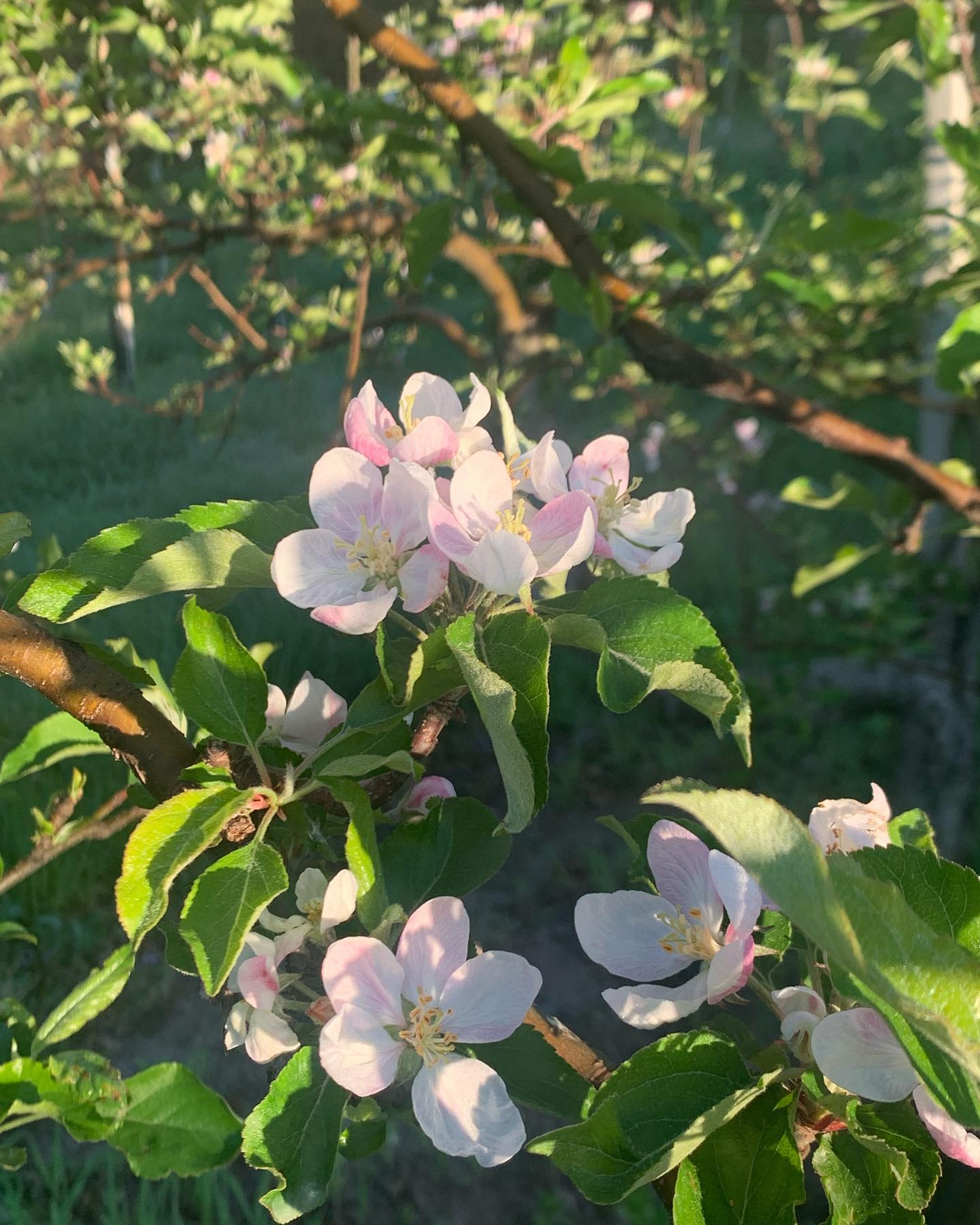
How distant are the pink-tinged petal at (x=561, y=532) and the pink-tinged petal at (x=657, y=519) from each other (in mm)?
116

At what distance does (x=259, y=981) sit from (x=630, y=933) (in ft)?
0.58

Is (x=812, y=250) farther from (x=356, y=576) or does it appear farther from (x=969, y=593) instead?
(x=969, y=593)

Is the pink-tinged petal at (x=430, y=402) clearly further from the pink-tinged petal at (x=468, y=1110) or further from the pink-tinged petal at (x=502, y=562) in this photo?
the pink-tinged petal at (x=468, y=1110)

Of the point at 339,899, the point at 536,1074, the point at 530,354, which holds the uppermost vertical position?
the point at 339,899

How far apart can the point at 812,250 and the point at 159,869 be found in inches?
36.2

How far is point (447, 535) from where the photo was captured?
0.41 meters

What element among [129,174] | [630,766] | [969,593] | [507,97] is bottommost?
[630,766]

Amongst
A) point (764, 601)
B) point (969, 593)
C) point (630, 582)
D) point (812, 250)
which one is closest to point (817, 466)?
point (764, 601)

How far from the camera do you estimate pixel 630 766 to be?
7.89 ft

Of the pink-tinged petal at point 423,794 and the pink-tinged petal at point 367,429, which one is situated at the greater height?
the pink-tinged petal at point 367,429

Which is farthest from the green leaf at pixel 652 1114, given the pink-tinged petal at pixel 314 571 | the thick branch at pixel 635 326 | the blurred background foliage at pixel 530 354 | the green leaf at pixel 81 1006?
the thick branch at pixel 635 326

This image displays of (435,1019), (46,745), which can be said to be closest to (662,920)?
(435,1019)

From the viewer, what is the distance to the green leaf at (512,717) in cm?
34

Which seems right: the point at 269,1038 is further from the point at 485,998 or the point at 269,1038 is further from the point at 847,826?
the point at 847,826
